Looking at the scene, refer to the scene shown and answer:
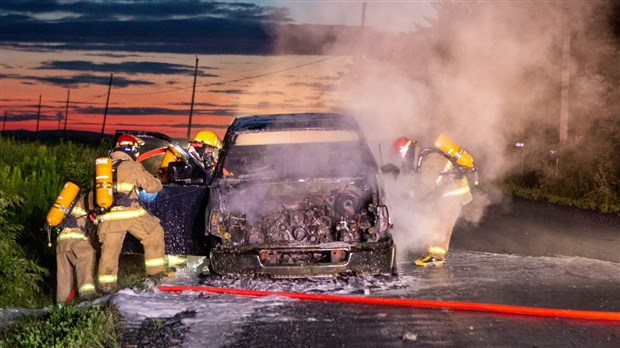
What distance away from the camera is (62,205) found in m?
8.18

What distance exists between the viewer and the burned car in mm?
7949

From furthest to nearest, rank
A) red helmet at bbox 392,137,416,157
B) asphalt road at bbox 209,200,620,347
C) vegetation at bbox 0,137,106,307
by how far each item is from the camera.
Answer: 1. red helmet at bbox 392,137,416,157
2. vegetation at bbox 0,137,106,307
3. asphalt road at bbox 209,200,620,347

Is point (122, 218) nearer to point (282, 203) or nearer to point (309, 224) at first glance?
point (282, 203)

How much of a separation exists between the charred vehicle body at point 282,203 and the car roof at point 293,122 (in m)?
0.01

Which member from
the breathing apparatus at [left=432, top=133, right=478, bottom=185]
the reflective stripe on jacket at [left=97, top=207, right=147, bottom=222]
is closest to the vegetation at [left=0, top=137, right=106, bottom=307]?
the reflective stripe on jacket at [left=97, top=207, right=147, bottom=222]

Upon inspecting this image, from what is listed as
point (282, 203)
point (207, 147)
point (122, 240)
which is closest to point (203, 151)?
point (207, 147)

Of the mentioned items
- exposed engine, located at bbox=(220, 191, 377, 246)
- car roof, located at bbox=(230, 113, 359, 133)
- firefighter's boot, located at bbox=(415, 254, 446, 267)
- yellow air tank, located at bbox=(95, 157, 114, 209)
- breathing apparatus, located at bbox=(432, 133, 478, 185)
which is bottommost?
firefighter's boot, located at bbox=(415, 254, 446, 267)

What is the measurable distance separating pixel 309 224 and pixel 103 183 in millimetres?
2266

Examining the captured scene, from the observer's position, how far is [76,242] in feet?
27.3

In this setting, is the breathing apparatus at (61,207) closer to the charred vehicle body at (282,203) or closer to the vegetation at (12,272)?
the vegetation at (12,272)

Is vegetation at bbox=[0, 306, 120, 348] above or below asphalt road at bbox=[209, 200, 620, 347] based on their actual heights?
below

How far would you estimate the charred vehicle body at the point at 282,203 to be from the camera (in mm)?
7961

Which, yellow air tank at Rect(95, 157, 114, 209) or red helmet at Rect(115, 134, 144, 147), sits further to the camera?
red helmet at Rect(115, 134, 144, 147)

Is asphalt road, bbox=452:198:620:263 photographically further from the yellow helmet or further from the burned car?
the yellow helmet
